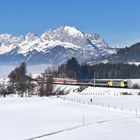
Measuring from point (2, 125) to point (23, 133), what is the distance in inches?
314

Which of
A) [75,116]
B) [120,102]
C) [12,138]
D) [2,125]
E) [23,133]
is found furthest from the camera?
[120,102]

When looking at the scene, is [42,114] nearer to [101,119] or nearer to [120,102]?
[101,119]

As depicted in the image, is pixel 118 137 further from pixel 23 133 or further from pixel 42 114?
pixel 42 114

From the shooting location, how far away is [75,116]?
261 ft

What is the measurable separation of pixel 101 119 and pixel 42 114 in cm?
1013

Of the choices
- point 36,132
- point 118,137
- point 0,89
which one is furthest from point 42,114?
point 0,89

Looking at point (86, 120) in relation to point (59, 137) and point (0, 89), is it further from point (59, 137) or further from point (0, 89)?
point (0, 89)

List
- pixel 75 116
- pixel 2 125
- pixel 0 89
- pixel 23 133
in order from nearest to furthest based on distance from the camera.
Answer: pixel 23 133 → pixel 2 125 → pixel 75 116 → pixel 0 89

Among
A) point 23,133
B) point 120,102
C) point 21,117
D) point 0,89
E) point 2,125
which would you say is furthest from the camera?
point 0,89

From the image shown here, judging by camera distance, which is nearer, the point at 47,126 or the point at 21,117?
the point at 47,126

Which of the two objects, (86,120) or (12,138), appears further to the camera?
(86,120)

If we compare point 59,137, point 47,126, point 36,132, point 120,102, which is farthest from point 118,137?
point 120,102

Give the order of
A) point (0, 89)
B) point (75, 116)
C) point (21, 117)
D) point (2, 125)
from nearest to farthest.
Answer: point (2, 125), point (21, 117), point (75, 116), point (0, 89)

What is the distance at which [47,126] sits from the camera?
62781 millimetres
